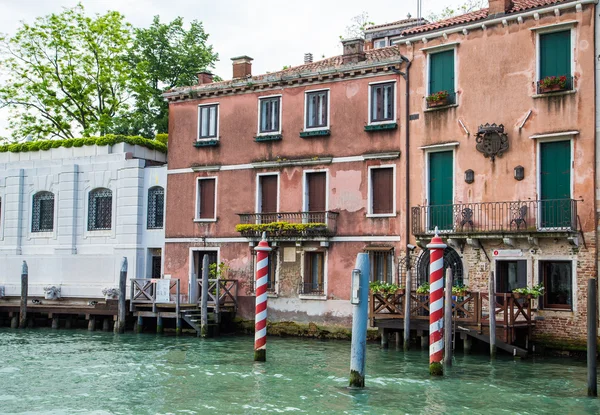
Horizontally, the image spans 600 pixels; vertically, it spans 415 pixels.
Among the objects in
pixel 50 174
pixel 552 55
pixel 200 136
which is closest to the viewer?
pixel 552 55

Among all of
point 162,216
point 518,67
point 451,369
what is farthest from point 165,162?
point 451,369

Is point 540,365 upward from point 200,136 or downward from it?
downward

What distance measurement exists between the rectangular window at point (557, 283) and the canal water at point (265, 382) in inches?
61.1

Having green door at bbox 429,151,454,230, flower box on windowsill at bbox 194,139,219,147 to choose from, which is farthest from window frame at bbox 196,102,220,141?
green door at bbox 429,151,454,230

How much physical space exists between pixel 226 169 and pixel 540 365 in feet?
38.3

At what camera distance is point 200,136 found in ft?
86.6

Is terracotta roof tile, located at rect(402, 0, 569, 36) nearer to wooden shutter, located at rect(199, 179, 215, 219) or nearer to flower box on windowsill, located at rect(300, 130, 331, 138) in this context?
flower box on windowsill, located at rect(300, 130, 331, 138)

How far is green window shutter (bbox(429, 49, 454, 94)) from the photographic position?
21.6 metres

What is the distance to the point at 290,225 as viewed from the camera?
23.6 m

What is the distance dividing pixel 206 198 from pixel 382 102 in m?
6.59

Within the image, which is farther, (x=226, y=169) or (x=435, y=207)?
(x=226, y=169)

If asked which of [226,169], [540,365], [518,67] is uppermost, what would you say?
[518,67]

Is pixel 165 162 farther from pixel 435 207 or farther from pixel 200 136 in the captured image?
pixel 435 207

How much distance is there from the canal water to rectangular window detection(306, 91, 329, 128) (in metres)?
6.64
